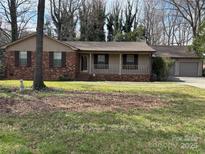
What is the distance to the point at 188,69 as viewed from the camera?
45406 mm

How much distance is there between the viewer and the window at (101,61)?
111 feet

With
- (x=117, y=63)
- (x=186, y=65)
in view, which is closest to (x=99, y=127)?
(x=117, y=63)

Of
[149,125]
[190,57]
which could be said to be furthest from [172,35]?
[149,125]

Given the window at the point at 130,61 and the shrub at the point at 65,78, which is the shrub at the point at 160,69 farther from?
the shrub at the point at 65,78

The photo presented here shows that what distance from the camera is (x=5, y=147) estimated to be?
636 centimetres

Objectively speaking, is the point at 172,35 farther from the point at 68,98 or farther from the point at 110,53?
the point at 68,98

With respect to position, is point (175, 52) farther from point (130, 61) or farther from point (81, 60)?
point (81, 60)

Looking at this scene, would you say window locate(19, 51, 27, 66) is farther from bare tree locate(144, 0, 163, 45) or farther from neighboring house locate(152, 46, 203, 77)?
bare tree locate(144, 0, 163, 45)

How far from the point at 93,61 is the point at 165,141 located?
2731cm

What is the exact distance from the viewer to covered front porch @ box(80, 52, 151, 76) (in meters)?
33.2

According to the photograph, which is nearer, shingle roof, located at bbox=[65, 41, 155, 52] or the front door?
shingle roof, located at bbox=[65, 41, 155, 52]

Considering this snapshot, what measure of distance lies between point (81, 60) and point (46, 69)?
13.3 feet

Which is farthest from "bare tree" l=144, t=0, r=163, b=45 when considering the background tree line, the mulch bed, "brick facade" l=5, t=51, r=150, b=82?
the mulch bed

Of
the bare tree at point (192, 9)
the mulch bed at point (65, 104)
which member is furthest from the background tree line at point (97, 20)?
the mulch bed at point (65, 104)
